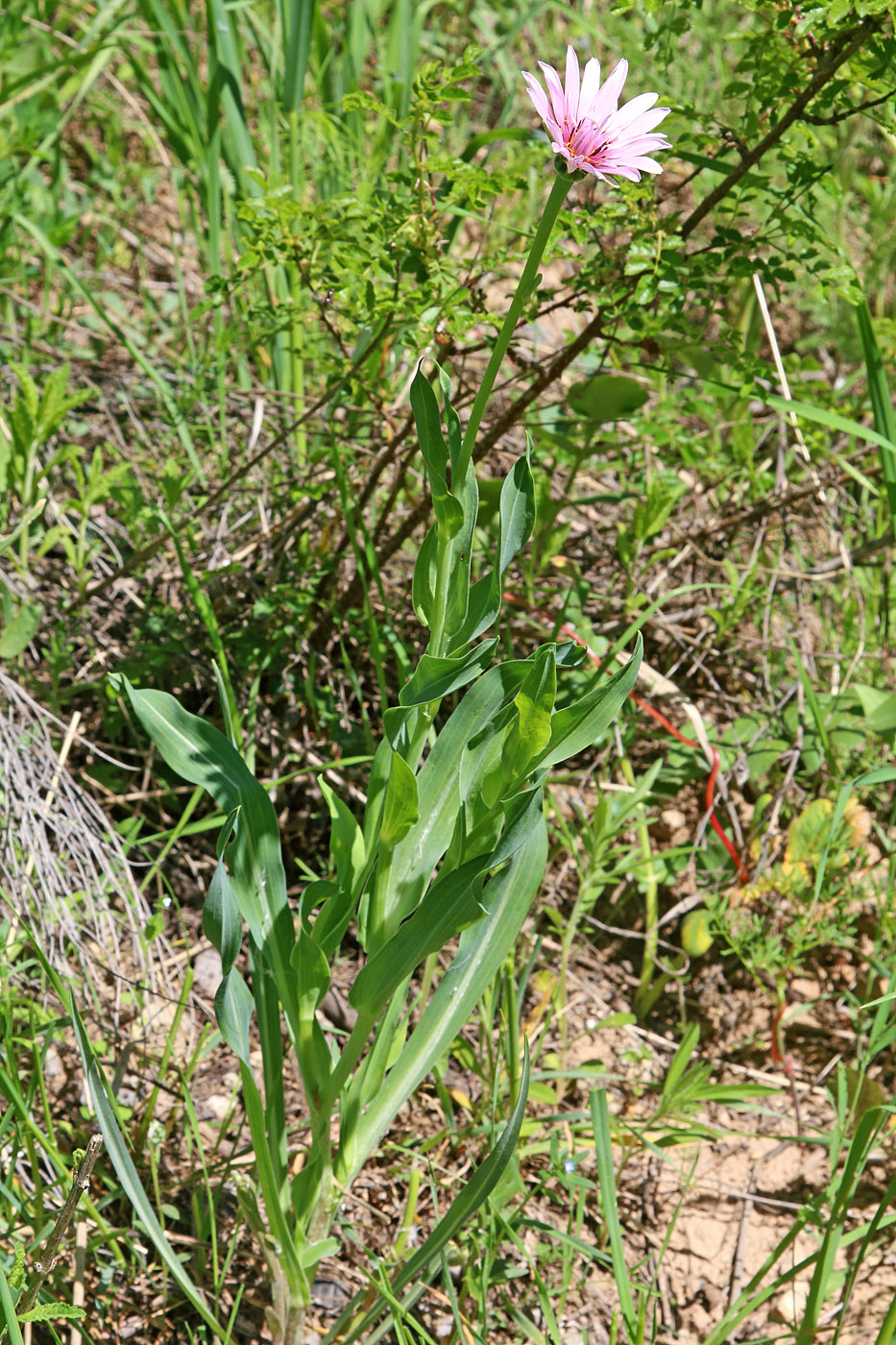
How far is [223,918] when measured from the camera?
1272 millimetres

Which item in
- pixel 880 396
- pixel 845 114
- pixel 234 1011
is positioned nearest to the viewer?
pixel 234 1011

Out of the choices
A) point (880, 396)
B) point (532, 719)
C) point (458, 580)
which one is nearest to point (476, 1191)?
point (532, 719)

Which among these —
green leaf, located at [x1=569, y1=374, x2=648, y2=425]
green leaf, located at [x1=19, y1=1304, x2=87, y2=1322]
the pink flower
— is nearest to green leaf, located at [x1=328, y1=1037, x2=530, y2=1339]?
green leaf, located at [x1=19, y1=1304, x2=87, y2=1322]

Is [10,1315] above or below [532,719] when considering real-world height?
below

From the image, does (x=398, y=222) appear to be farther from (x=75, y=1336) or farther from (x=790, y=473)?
(x=75, y=1336)

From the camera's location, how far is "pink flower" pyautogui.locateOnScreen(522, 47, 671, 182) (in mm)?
1037

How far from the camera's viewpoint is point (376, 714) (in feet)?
7.56

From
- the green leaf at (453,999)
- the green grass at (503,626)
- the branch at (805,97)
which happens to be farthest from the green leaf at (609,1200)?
the branch at (805,97)

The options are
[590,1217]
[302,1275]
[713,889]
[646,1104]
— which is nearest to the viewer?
[302,1275]

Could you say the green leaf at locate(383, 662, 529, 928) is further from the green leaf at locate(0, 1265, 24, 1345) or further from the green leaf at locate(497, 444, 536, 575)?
the green leaf at locate(0, 1265, 24, 1345)

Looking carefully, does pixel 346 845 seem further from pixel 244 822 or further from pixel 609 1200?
pixel 609 1200

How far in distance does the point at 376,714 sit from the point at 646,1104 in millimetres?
909

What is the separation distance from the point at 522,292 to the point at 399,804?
0.55 meters

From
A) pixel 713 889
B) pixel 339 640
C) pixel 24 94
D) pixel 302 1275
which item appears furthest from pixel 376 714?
pixel 24 94
